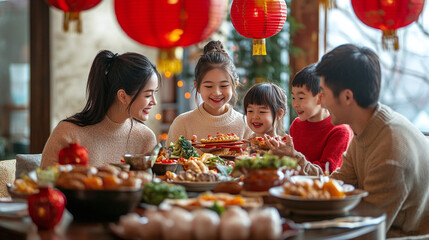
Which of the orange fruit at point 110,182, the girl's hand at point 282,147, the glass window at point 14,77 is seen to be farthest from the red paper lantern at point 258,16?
the glass window at point 14,77

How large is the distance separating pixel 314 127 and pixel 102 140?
48.6 inches

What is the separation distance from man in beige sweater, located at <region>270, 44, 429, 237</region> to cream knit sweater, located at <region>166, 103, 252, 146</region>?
144 centimetres

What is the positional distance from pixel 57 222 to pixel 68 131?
1.27m

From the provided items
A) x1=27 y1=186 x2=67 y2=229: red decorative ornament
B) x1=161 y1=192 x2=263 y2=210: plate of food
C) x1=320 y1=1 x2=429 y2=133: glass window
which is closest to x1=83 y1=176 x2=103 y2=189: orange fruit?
x1=27 y1=186 x2=67 y2=229: red decorative ornament

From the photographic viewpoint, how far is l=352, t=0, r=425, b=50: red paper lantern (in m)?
2.28

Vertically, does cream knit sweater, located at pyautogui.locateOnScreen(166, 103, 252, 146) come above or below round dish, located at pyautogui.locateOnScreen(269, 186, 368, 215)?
above

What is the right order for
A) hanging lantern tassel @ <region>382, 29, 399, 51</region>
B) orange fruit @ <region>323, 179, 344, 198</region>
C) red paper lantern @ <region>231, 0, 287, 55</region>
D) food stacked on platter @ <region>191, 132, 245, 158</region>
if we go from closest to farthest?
orange fruit @ <region>323, 179, 344, 198</region>, hanging lantern tassel @ <region>382, 29, 399, 51</region>, red paper lantern @ <region>231, 0, 287, 55</region>, food stacked on platter @ <region>191, 132, 245, 158</region>

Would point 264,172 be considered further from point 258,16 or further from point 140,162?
point 258,16

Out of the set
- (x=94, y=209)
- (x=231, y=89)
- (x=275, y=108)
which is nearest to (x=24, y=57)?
(x=231, y=89)

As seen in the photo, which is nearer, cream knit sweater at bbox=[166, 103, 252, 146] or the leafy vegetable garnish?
the leafy vegetable garnish

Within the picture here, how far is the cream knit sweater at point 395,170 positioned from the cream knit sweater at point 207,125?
1.47 m

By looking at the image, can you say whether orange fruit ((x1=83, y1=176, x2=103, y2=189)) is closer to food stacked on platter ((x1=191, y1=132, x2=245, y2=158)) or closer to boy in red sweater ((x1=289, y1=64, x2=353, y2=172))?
food stacked on platter ((x1=191, y1=132, x2=245, y2=158))

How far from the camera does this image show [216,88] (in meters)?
3.57

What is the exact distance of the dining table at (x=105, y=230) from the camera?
1553 millimetres
